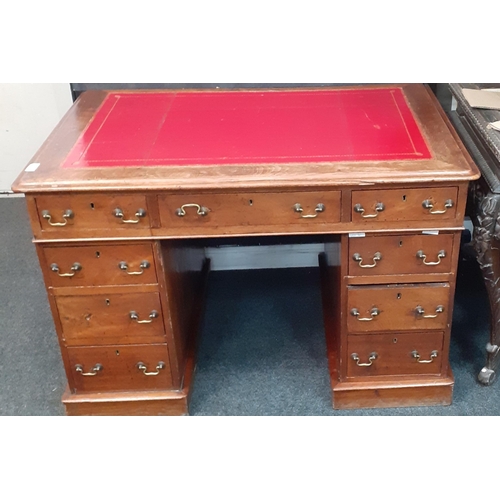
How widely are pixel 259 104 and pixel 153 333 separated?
85 centimetres

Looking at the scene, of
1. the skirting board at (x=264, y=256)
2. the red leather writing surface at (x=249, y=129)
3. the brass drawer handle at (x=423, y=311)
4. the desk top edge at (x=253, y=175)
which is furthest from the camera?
the skirting board at (x=264, y=256)

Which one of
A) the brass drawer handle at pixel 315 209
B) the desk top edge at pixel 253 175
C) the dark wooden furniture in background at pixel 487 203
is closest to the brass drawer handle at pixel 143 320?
the desk top edge at pixel 253 175

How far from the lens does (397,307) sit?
196 cm

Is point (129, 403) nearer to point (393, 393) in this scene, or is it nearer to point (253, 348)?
point (253, 348)

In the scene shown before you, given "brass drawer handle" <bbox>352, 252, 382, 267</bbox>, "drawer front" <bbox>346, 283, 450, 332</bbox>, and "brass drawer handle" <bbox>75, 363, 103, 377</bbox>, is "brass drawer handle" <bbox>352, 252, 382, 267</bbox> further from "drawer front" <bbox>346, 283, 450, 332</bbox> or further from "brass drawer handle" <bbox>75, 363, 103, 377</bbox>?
"brass drawer handle" <bbox>75, 363, 103, 377</bbox>

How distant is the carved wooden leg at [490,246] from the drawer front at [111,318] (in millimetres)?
997

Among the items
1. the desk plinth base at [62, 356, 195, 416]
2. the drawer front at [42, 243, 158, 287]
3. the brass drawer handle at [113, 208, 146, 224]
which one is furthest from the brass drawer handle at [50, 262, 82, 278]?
the desk plinth base at [62, 356, 195, 416]

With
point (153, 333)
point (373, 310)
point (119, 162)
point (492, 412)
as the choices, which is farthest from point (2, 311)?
point (492, 412)

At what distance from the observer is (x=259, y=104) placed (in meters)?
2.19

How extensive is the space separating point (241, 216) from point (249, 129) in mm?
357

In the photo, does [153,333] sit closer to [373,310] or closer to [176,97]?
[373,310]

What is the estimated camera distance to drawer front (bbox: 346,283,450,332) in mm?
1931

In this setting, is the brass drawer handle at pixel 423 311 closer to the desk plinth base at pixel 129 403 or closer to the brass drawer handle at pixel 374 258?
the brass drawer handle at pixel 374 258

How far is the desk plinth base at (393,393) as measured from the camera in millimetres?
2072
